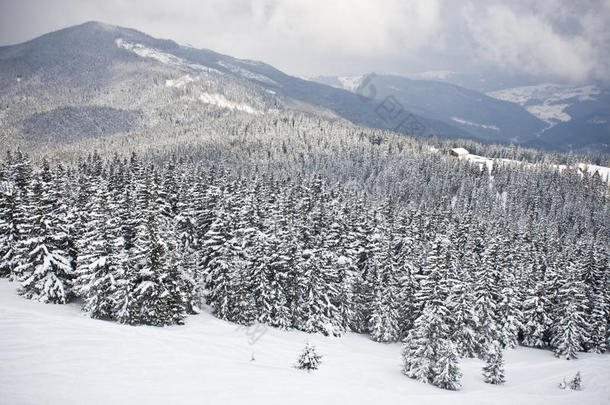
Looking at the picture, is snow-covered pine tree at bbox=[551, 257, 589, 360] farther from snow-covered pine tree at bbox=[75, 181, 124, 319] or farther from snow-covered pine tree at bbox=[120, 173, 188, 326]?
snow-covered pine tree at bbox=[75, 181, 124, 319]

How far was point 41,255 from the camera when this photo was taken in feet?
89.4

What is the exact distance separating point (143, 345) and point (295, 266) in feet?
65.5

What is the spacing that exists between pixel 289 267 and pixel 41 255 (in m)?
22.2

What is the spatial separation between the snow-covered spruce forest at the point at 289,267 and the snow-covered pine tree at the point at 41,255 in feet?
0.35

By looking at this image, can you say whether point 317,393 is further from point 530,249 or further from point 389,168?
point 389,168

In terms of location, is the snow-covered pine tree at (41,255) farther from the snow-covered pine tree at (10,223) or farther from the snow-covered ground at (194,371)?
the snow-covered pine tree at (10,223)

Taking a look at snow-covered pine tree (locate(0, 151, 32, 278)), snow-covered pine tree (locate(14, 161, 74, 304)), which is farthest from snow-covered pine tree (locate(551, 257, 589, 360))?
snow-covered pine tree (locate(0, 151, 32, 278))

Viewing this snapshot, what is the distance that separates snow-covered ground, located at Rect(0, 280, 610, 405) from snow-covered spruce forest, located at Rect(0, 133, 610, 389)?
9.02 ft

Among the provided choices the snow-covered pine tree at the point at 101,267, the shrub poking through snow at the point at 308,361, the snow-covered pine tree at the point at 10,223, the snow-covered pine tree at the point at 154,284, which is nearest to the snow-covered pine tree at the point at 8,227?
the snow-covered pine tree at the point at 10,223

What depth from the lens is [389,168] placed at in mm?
173375

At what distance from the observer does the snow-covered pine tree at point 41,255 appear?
2709cm

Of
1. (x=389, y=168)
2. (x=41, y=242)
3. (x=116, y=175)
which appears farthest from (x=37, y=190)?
(x=389, y=168)

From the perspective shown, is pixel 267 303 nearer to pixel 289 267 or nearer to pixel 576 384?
pixel 289 267

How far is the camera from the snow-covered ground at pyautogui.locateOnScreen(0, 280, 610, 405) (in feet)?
44.1
